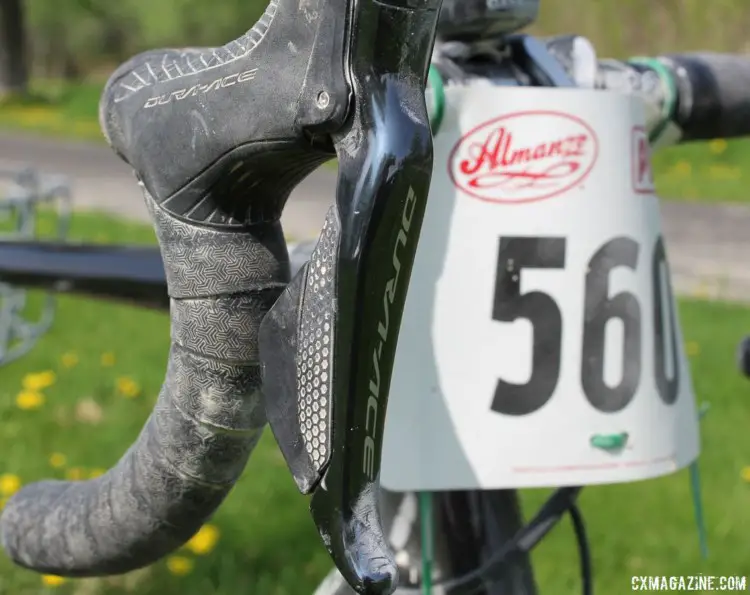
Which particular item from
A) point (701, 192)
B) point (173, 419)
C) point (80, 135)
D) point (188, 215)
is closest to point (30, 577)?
point (173, 419)

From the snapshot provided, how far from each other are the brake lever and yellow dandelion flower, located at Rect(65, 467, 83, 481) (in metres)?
1.32

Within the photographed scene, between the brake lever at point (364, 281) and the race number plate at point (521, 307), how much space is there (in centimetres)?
26

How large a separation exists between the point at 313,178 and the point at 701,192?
2.11m

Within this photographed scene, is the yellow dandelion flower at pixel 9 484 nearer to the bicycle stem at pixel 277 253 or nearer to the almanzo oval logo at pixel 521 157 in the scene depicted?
the bicycle stem at pixel 277 253

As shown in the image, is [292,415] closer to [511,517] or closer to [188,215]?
[188,215]

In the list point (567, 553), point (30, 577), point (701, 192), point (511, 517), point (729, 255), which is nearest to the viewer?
point (511, 517)

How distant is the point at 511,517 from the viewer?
0.93m

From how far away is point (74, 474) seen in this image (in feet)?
5.75

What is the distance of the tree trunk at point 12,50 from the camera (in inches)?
396

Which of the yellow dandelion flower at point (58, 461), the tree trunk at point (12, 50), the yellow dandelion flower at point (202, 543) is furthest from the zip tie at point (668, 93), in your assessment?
the tree trunk at point (12, 50)

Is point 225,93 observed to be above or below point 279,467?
above

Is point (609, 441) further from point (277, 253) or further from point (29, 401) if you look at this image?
point (29, 401)

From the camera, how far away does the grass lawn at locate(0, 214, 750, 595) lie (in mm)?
1555

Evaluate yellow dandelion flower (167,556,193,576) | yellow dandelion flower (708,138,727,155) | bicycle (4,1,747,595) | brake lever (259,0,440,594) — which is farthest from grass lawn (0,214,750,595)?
yellow dandelion flower (708,138,727,155)
